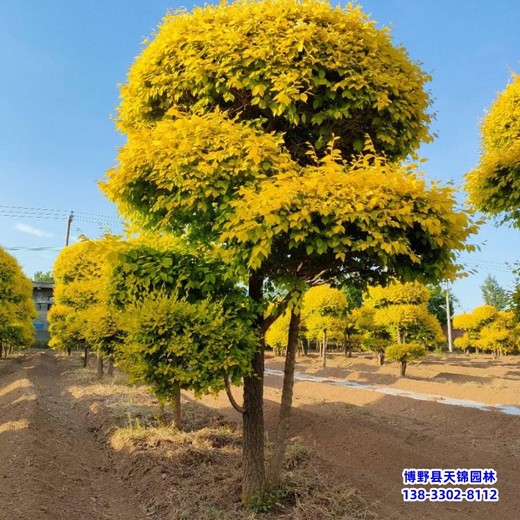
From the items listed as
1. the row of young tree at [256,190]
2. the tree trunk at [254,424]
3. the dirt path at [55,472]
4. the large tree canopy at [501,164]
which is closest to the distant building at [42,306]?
the dirt path at [55,472]

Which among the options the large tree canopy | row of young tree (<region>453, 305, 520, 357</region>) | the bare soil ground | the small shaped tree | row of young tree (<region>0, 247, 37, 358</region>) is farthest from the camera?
row of young tree (<region>453, 305, 520, 357</region>)

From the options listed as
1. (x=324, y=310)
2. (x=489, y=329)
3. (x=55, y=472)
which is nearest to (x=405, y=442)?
(x=55, y=472)

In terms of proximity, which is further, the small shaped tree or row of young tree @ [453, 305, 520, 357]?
row of young tree @ [453, 305, 520, 357]

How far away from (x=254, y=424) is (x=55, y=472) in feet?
10.0

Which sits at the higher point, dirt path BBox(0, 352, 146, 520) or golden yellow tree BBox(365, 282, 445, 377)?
golden yellow tree BBox(365, 282, 445, 377)

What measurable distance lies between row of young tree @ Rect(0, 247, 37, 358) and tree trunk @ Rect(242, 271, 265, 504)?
781 inches

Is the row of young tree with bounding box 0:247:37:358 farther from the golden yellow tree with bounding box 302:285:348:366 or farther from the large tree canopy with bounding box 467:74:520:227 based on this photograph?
the large tree canopy with bounding box 467:74:520:227

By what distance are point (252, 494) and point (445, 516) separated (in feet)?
6.46

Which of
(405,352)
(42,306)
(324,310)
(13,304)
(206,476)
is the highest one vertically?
(42,306)

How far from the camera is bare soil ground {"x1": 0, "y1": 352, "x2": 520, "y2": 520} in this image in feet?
15.7

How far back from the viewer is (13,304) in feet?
74.0

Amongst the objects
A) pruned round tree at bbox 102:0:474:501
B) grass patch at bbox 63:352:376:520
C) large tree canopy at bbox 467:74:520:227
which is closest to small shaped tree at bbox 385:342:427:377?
large tree canopy at bbox 467:74:520:227

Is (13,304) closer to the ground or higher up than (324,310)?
closer to the ground

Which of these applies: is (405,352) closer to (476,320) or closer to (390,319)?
(390,319)
